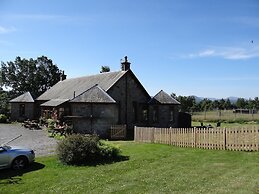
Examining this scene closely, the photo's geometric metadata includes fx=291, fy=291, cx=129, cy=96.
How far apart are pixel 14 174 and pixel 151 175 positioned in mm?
6530

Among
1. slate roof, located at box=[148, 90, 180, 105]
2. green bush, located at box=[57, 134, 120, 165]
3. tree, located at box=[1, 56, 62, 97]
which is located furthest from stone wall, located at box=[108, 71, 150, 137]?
tree, located at box=[1, 56, 62, 97]

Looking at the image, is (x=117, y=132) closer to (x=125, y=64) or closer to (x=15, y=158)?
(x=125, y=64)

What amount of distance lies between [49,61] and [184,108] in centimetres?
3637

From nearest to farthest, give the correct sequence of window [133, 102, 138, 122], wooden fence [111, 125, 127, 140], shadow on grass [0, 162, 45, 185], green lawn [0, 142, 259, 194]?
green lawn [0, 142, 259, 194] < shadow on grass [0, 162, 45, 185] < wooden fence [111, 125, 127, 140] < window [133, 102, 138, 122]

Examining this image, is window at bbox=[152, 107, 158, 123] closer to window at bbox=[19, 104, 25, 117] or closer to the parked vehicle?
the parked vehicle

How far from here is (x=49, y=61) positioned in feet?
237

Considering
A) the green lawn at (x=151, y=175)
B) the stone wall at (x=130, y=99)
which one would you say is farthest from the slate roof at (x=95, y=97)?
the green lawn at (x=151, y=175)

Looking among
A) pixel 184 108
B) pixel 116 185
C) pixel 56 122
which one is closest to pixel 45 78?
pixel 184 108

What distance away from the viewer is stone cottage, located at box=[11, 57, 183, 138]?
90.9ft

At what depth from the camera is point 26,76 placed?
70.3 meters

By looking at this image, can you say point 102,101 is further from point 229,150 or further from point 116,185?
point 116,185

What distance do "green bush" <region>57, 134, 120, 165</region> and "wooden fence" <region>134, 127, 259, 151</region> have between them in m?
5.36

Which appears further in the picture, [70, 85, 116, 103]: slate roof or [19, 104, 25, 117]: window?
[19, 104, 25, 117]: window

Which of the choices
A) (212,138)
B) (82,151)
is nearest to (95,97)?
(82,151)
